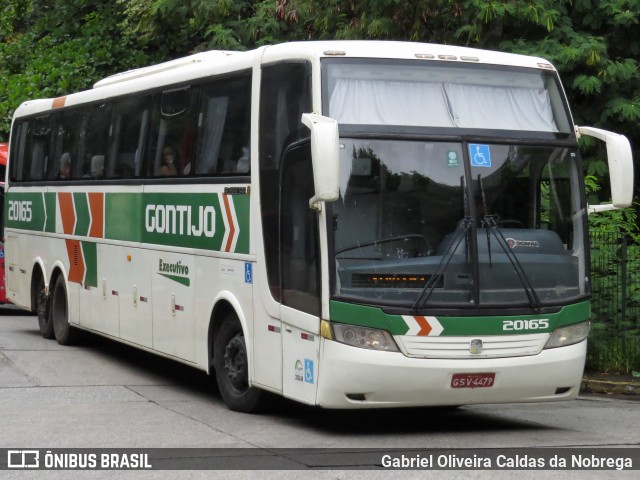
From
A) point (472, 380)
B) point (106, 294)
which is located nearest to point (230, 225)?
point (472, 380)

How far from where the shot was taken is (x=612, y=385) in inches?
573

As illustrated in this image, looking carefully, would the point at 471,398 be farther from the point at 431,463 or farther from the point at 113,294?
the point at 113,294

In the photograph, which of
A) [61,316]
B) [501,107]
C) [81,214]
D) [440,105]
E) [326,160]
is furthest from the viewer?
[61,316]

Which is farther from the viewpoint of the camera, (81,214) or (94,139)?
(81,214)

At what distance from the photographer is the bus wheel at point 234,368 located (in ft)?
38.5

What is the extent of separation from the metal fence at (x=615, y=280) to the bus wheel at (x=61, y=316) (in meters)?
7.02

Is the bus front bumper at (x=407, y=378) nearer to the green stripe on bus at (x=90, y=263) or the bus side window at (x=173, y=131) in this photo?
the bus side window at (x=173, y=131)

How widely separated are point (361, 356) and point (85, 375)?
18.2 ft

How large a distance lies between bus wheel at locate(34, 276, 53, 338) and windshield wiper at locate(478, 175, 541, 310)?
9742 mm

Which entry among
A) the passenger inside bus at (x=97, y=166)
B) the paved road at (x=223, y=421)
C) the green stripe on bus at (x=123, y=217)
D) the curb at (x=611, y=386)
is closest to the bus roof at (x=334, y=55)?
the green stripe on bus at (x=123, y=217)

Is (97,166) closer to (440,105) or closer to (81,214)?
(81,214)

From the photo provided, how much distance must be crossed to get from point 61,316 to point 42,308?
80 cm

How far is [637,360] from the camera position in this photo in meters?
15.3
